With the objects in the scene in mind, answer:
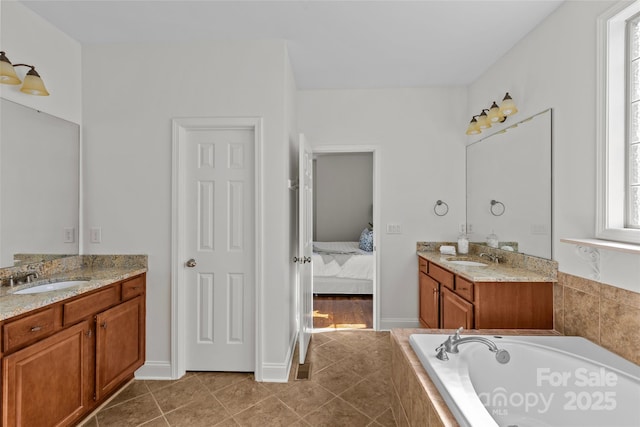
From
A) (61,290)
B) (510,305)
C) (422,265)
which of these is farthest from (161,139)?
(510,305)

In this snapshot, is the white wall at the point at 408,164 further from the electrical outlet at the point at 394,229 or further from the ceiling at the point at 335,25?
the ceiling at the point at 335,25

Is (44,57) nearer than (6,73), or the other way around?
(6,73)

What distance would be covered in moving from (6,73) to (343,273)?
3855 millimetres

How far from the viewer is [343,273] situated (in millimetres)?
4641

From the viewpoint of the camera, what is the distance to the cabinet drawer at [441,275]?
2677 mm

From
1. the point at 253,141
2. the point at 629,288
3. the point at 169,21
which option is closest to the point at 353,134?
the point at 253,141

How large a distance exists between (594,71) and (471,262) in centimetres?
161

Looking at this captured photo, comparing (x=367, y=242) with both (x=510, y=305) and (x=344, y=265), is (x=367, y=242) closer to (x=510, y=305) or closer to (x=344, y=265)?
(x=344, y=265)

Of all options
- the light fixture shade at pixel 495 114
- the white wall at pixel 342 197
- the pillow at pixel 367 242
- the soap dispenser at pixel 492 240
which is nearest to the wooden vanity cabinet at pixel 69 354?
the soap dispenser at pixel 492 240

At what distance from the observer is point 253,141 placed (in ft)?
8.60

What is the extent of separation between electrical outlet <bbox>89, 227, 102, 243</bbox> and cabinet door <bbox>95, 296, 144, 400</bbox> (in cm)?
60

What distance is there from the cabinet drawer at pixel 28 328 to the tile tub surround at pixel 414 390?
6.10 feet

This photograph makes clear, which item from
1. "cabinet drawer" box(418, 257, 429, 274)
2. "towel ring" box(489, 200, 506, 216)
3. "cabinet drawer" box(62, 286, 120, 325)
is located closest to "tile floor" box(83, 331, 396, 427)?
"cabinet drawer" box(62, 286, 120, 325)

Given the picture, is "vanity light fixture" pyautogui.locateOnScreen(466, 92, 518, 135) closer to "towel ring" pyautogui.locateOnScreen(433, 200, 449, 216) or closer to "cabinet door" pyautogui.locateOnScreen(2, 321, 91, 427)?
"towel ring" pyautogui.locateOnScreen(433, 200, 449, 216)
